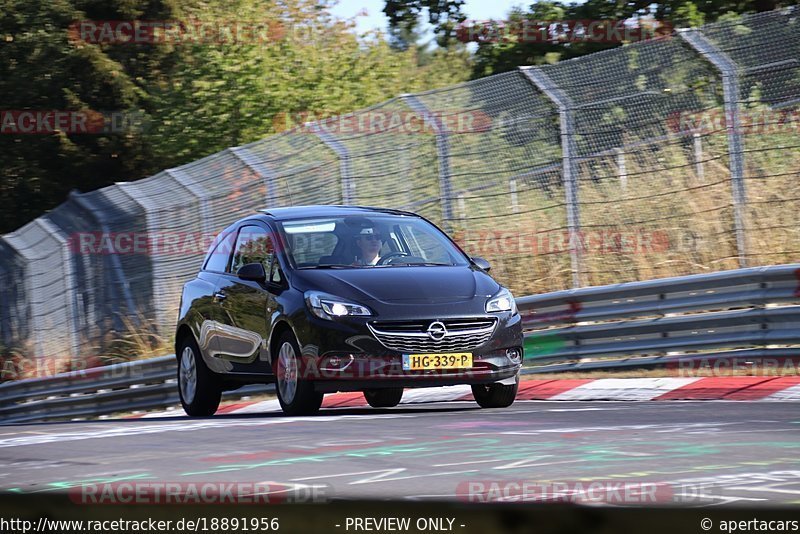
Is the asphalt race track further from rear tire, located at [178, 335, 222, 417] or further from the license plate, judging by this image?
rear tire, located at [178, 335, 222, 417]

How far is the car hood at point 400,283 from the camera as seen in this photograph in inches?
385

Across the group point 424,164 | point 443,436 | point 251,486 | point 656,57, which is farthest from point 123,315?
point 251,486

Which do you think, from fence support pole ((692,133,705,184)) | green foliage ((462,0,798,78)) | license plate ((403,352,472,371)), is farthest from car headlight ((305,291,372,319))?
green foliage ((462,0,798,78))

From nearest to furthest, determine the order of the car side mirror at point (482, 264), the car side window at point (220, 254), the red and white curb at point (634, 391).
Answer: the red and white curb at point (634, 391), the car side mirror at point (482, 264), the car side window at point (220, 254)

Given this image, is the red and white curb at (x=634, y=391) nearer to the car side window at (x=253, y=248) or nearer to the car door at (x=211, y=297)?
the car door at (x=211, y=297)

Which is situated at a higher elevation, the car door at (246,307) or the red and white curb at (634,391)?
the car door at (246,307)

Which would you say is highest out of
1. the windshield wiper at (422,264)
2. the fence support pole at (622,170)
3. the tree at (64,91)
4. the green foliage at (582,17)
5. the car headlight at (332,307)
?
the car headlight at (332,307)

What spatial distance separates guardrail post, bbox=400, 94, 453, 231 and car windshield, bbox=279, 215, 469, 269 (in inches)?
138

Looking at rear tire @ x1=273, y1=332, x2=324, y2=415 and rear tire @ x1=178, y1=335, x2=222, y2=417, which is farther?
rear tire @ x1=178, y1=335, x2=222, y2=417

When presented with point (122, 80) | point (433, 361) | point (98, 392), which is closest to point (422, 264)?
point (433, 361)

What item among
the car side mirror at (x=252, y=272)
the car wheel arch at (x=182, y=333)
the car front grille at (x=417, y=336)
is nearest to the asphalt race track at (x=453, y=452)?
the car front grille at (x=417, y=336)

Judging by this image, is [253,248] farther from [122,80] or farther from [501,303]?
[122,80]

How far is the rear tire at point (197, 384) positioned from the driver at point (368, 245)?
6.56 feet

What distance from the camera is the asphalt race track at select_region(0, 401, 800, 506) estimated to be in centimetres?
570
